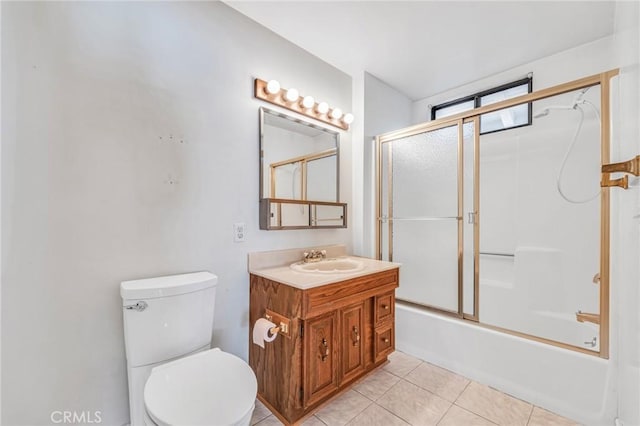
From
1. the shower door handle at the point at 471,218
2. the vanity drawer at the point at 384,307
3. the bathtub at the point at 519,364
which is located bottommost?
the bathtub at the point at 519,364

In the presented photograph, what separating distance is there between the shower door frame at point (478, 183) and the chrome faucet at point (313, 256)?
70 centimetres

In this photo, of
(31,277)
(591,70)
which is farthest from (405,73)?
(31,277)

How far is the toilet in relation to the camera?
3.18ft

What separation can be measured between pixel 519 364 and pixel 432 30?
236 cm

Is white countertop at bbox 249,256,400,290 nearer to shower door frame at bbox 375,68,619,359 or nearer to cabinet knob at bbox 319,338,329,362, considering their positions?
cabinet knob at bbox 319,338,329,362

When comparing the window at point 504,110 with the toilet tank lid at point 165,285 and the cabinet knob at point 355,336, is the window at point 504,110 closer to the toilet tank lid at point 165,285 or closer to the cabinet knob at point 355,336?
the cabinet knob at point 355,336

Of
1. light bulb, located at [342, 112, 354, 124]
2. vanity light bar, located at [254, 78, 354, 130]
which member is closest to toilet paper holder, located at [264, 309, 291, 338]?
vanity light bar, located at [254, 78, 354, 130]

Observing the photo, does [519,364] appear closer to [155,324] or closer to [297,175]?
[297,175]

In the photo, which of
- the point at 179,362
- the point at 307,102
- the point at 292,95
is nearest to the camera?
the point at 179,362

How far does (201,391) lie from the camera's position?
106 centimetres

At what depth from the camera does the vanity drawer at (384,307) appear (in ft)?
6.24

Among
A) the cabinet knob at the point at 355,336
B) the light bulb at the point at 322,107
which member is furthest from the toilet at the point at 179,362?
the light bulb at the point at 322,107

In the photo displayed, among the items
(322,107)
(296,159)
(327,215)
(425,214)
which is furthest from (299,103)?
(425,214)

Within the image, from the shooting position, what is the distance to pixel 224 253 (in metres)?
1.66
